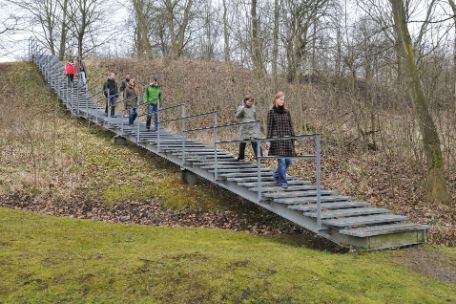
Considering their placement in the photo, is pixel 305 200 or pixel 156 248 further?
pixel 305 200

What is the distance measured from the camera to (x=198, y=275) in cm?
535

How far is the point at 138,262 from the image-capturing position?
5738 mm

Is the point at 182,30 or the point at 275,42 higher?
the point at 182,30

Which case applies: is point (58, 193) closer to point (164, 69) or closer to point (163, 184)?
point (163, 184)

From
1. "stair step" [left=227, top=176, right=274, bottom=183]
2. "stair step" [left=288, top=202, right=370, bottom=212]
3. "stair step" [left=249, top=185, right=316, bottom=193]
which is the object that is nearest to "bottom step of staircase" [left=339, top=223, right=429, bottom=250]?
"stair step" [left=288, top=202, right=370, bottom=212]

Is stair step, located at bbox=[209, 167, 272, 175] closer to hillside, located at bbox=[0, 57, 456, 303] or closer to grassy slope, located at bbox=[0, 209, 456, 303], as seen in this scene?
hillside, located at bbox=[0, 57, 456, 303]

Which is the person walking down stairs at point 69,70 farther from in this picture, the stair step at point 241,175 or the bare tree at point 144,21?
the stair step at point 241,175

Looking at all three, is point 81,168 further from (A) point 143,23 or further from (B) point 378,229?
(A) point 143,23

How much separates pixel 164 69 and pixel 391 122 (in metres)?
14.7

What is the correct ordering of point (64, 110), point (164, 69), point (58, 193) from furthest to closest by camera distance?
point (164, 69), point (64, 110), point (58, 193)

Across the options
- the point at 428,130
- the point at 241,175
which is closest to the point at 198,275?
the point at 241,175

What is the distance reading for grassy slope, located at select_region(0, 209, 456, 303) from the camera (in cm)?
498

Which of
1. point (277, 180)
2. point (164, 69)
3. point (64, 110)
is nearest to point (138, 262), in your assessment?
point (277, 180)

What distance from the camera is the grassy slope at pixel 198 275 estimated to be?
4.98m
